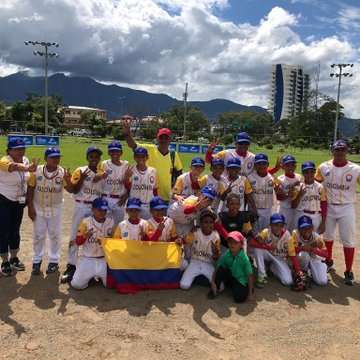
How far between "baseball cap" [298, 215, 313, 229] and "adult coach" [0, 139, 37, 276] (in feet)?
13.0

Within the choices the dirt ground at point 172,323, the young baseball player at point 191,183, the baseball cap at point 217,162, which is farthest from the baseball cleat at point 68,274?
the baseball cap at point 217,162

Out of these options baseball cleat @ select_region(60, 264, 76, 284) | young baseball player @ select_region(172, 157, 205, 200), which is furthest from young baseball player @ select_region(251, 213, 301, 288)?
baseball cleat @ select_region(60, 264, 76, 284)

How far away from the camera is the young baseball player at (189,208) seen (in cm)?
612

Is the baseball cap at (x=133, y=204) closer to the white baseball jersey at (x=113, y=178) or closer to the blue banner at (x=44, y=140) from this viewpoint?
the white baseball jersey at (x=113, y=178)

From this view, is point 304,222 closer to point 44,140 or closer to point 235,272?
point 235,272

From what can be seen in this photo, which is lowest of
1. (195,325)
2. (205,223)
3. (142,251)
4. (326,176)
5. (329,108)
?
(195,325)

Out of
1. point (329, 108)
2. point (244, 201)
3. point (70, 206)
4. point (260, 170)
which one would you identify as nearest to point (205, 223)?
point (244, 201)

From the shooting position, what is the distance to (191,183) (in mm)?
6758

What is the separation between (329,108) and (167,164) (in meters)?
77.8

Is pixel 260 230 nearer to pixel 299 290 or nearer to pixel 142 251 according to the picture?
pixel 299 290

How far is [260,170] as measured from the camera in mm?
6871

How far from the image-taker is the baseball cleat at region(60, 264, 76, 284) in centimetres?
626

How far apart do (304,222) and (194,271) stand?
1810 millimetres

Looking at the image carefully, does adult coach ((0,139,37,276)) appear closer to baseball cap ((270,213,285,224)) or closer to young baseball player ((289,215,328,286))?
baseball cap ((270,213,285,224))
